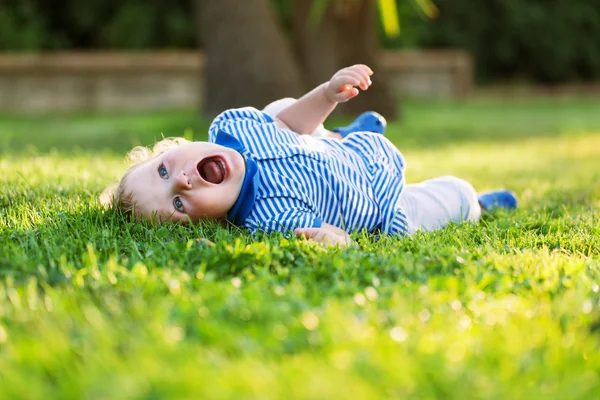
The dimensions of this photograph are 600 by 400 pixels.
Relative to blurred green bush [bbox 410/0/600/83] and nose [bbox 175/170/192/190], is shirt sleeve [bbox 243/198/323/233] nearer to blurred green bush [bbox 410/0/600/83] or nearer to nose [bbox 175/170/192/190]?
nose [bbox 175/170/192/190]

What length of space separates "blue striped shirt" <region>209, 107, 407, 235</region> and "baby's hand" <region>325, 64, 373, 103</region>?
20 centimetres

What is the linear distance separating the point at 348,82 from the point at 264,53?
5306 mm

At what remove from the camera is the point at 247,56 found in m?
8.05

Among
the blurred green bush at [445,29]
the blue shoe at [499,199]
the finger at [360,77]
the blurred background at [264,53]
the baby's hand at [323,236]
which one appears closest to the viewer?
the baby's hand at [323,236]

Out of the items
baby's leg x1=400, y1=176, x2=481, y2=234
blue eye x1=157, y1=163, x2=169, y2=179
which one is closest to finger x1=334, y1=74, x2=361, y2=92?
baby's leg x1=400, y1=176, x2=481, y2=234

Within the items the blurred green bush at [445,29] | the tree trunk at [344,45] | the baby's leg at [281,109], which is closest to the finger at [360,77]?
the baby's leg at [281,109]

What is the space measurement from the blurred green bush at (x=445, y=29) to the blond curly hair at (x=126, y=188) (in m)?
11.1

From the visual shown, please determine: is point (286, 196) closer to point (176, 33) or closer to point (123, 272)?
point (123, 272)

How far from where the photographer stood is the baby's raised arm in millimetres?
2891

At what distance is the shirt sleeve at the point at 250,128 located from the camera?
2.87 metres

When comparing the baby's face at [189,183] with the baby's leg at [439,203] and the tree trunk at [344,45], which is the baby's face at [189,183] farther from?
the tree trunk at [344,45]

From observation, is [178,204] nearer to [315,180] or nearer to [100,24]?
[315,180]

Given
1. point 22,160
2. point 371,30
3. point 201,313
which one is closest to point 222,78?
point 371,30

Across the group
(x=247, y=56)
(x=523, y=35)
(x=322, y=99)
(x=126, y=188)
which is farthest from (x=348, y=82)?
(x=523, y=35)
